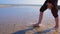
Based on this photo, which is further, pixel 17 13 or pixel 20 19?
pixel 17 13

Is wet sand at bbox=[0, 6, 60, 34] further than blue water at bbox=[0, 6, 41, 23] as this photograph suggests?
No

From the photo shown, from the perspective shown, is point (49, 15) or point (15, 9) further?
point (15, 9)

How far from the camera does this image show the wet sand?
232cm

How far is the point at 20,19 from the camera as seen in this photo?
9.06 ft

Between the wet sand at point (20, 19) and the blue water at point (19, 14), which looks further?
the blue water at point (19, 14)

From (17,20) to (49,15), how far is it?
67 cm

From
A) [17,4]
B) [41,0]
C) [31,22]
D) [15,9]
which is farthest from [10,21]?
[41,0]

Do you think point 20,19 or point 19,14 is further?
point 19,14

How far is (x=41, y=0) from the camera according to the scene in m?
3.63

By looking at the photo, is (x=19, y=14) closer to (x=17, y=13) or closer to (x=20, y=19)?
(x=17, y=13)

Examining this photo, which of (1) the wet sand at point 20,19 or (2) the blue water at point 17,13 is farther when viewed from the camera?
(2) the blue water at point 17,13

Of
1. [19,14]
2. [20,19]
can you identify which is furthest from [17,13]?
[20,19]

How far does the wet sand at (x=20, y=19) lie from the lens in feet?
7.63

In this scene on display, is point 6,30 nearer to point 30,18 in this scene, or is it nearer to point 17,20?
point 17,20
